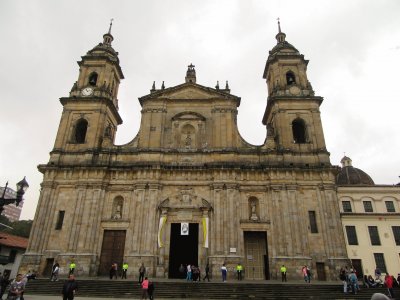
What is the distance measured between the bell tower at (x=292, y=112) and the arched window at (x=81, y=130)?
60.5 ft

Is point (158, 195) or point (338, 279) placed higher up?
point (158, 195)

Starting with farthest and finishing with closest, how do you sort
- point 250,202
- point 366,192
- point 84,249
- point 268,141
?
point 366,192 < point 268,141 < point 250,202 < point 84,249

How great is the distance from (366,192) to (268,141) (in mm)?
13863

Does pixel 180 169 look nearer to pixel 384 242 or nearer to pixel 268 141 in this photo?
pixel 268 141

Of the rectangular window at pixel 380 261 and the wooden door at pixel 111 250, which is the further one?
the rectangular window at pixel 380 261

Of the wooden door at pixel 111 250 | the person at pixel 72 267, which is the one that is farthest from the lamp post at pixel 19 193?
the wooden door at pixel 111 250

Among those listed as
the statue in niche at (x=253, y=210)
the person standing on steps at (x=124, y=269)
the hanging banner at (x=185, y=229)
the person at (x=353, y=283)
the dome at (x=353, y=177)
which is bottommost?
the person at (x=353, y=283)

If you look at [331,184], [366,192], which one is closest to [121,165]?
[331,184]

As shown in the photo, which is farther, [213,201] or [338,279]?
[213,201]

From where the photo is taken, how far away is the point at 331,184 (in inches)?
1059

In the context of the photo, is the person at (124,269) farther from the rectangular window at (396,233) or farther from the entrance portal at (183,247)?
the rectangular window at (396,233)

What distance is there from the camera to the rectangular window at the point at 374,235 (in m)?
31.8

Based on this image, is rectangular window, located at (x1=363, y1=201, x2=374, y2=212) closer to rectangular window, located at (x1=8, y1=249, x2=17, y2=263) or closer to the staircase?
the staircase

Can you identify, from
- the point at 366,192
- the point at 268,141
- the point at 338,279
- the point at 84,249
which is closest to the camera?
the point at 338,279
